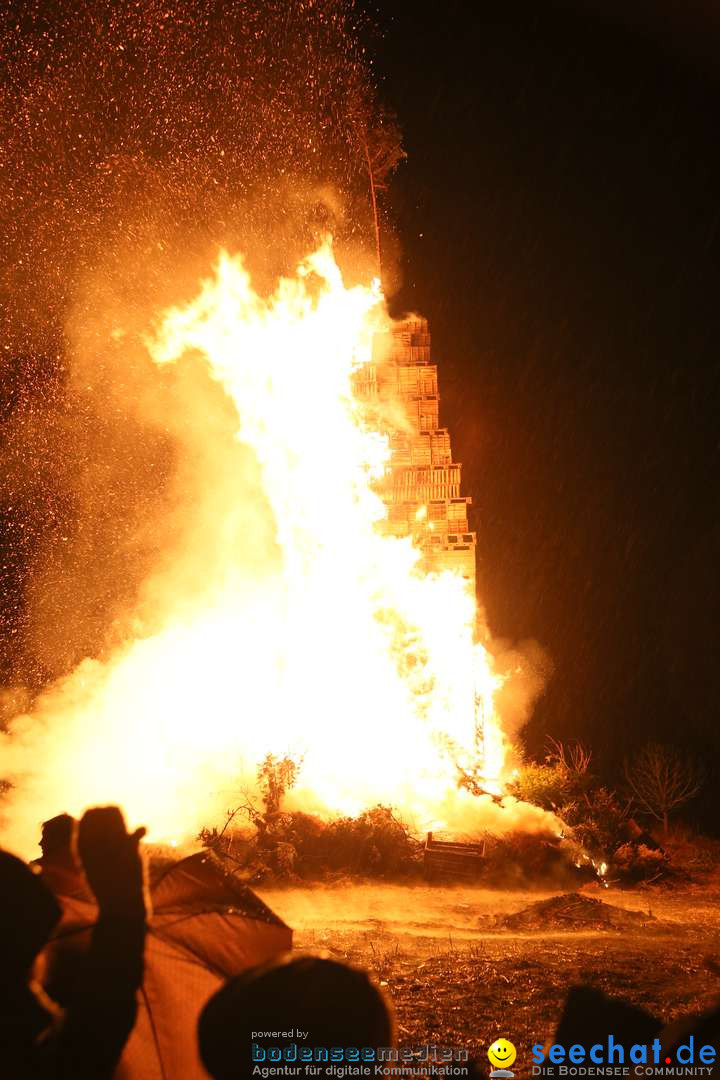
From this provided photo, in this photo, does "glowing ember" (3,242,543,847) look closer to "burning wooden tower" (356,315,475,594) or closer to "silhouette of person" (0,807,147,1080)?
"burning wooden tower" (356,315,475,594)

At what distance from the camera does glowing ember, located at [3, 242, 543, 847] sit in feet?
48.4

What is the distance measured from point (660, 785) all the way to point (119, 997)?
1541 centimetres

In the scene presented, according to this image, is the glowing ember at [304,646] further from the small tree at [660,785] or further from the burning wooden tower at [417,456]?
the small tree at [660,785]

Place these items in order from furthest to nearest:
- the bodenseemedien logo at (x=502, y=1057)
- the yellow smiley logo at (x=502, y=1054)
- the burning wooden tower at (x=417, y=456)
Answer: the burning wooden tower at (x=417, y=456), the yellow smiley logo at (x=502, y=1054), the bodenseemedien logo at (x=502, y=1057)

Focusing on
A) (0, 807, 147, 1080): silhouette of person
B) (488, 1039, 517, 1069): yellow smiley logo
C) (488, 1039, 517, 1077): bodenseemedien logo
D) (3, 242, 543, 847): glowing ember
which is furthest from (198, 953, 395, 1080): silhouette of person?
(3, 242, 543, 847): glowing ember

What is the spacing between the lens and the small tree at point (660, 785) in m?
14.8

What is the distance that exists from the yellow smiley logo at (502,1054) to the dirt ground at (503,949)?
6cm

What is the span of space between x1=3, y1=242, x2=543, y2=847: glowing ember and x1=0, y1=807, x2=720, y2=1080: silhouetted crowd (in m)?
12.3

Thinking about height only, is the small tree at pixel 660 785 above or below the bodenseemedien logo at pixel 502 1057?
below

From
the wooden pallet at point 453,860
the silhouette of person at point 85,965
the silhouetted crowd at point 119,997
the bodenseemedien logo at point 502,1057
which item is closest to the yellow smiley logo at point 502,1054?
the bodenseemedien logo at point 502,1057

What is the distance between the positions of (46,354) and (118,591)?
24.3 ft

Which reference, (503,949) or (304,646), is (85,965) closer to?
(503,949)

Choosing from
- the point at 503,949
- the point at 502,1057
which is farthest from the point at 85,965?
the point at 503,949

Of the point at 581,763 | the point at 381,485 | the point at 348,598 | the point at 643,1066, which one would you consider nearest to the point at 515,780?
the point at 581,763
